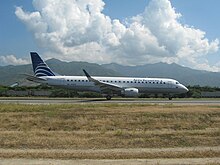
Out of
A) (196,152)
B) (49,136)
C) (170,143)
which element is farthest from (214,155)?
(49,136)

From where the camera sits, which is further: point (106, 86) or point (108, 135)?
point (106, 86)

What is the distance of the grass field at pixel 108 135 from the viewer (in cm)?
1273

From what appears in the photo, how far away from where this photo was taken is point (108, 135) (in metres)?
17.1

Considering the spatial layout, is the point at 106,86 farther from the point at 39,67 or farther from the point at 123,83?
the point at 39,67

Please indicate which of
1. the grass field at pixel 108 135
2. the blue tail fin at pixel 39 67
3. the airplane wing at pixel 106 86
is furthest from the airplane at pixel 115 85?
the grass field at pixel 108 135

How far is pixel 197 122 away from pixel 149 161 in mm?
12164

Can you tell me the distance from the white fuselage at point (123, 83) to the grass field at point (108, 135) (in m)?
22.1

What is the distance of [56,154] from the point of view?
40.1 feet

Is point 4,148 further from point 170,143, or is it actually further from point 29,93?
point 29,93

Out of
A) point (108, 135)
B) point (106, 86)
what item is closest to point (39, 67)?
point (106, 86)

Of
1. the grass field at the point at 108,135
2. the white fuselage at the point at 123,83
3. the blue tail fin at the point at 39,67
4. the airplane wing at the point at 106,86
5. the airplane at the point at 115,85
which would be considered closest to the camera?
the grass field at the point at 108,135

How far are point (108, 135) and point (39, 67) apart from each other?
3916 cm

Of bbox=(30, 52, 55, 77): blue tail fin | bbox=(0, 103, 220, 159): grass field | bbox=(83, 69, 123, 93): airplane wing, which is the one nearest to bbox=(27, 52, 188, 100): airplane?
bbox=(83, 69, 123, 93): airplane wing

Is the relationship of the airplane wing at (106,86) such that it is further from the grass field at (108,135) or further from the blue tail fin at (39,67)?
the grass field at (108,135)
